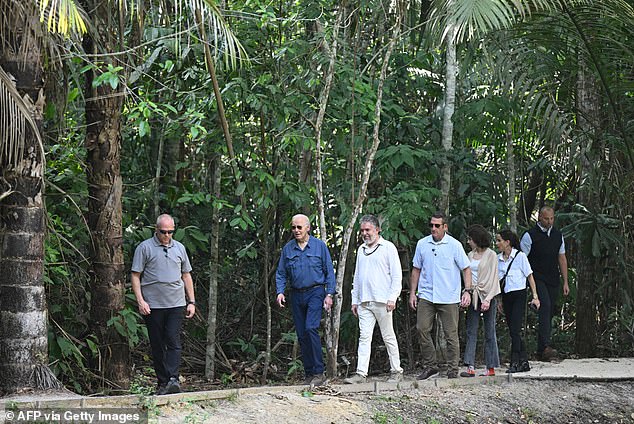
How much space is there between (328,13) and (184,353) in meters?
5.86

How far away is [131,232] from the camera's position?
13.5 metres

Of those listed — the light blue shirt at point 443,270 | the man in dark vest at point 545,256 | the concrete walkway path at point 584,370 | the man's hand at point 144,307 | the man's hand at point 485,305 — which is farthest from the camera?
the man in dark vest at point 545,256

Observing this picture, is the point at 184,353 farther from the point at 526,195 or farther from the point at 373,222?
the point at 526,195

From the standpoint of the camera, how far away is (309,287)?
35.9 feet

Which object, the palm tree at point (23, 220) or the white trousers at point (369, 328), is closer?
the palm tree at point (23, 220)

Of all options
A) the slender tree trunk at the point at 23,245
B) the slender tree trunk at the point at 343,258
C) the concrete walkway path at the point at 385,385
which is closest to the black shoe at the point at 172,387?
the concrete walkway path at the point at 385,385

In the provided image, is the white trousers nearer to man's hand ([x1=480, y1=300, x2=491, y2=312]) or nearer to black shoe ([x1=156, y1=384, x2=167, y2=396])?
man's hand ([x1=480, y1=300, x2=491, y2=312])

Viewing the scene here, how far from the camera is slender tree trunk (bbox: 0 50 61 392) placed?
9.42 metres

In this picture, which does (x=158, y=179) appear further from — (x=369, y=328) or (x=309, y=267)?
(x=369, y=328)

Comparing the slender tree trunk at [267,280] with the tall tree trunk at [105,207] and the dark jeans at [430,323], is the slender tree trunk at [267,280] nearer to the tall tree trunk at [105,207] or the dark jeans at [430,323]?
the tall tree trunk at [105,207]

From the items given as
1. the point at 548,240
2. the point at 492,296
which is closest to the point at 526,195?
the point at 548,240

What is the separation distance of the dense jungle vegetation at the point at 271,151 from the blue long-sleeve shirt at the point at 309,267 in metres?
1.31

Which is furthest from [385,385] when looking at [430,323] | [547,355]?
[547,355]

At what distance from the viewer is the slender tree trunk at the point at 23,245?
942 centimetres
